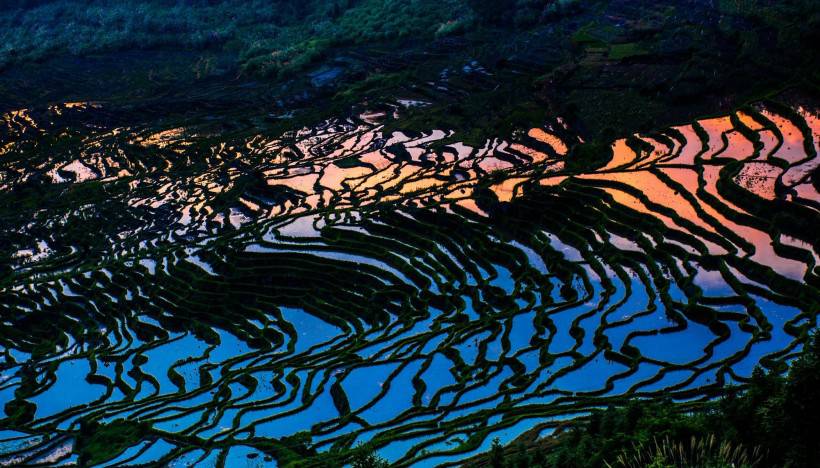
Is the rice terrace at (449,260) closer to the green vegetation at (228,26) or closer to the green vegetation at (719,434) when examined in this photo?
the green vegetation at (719,434)

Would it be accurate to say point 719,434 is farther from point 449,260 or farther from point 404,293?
point 449,260

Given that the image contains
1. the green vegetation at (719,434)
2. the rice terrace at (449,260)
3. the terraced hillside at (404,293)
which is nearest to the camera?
the green vegetation at (719,434)

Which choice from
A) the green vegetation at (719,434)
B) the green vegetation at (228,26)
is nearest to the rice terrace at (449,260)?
the green vegetation at (719,434)

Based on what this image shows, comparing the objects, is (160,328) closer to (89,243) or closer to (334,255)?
(334,255)

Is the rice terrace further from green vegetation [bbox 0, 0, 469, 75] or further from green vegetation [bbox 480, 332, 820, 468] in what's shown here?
green vegetation [bbox 0, 0, 469, 75]

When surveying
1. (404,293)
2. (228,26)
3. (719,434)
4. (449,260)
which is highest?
(228,26)

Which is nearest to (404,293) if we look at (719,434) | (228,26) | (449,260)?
(449,260)
